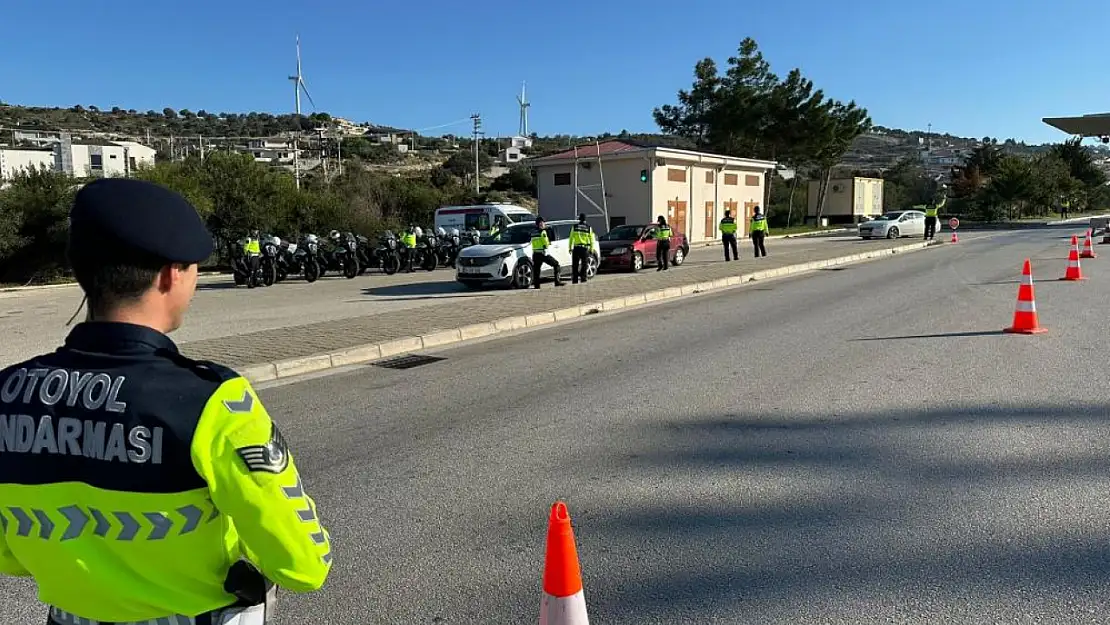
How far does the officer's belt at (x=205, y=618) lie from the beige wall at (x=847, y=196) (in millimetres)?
64154

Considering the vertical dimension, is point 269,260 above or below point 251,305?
above

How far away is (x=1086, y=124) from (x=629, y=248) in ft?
104

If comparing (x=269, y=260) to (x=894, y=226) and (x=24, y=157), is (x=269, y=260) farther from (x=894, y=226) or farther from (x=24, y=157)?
(x=24, y=157)

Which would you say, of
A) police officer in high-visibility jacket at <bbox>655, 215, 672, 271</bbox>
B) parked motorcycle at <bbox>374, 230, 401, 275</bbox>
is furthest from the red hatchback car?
parked motorcycle at <bbox>374, 230, 401, 275</bbox>

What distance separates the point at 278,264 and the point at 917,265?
17.8 m

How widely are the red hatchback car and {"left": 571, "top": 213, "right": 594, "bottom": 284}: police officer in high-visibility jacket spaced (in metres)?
3.46

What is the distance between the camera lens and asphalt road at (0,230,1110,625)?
353cm

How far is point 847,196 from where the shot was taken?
61.2 meters

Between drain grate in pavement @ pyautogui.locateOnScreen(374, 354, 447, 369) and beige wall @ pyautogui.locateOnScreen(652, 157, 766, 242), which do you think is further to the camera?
beige wall @ pyautogui.locateOnScreen(652, 157, 766, 242)

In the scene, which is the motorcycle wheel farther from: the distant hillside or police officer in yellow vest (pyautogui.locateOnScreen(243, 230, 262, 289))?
the distant hillside

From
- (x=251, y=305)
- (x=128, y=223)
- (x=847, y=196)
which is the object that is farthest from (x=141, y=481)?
(x=847, y=196)

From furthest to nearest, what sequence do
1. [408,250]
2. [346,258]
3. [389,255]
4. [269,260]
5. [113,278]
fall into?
[408,250]
[389,255]
[346,258]
[269,260]
[113,278]

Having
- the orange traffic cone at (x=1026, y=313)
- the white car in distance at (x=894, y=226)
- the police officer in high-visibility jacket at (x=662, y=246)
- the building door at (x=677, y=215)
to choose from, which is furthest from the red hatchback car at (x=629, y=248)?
the white car in distance at (x=894, y=226)

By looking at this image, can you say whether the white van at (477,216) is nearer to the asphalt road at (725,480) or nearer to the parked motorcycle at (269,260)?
the parked motorcycle at (269,260)
